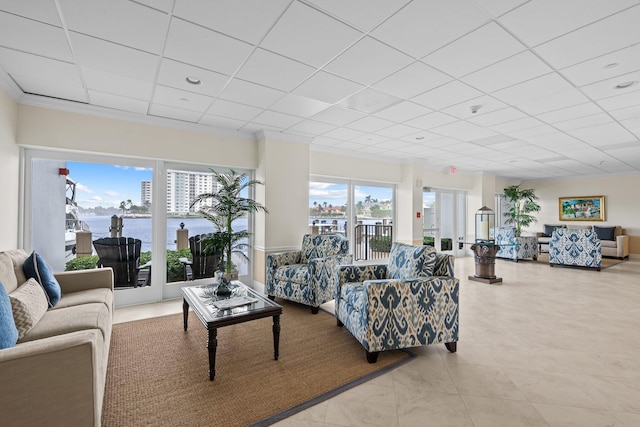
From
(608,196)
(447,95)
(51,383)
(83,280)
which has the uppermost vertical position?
(447,95)

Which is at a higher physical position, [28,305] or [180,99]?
[180,99]

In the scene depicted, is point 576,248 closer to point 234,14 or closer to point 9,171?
point 234,14

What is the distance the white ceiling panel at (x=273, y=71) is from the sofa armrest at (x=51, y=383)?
237cm

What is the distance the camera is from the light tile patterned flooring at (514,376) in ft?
6.33

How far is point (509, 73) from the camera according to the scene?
288cm

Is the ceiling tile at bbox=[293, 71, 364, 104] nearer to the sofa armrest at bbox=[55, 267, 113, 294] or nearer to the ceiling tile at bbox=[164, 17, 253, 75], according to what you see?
the ceiling tile at bbox=[164, 17, 253, 75]

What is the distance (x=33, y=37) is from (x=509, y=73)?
4.03 m

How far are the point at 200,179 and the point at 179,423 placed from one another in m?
3.58

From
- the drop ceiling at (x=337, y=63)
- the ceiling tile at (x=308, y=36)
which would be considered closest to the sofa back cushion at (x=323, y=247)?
the drop ceiling at (x=337, y=63)

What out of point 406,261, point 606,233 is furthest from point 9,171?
point 606,233

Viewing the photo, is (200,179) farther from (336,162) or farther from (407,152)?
(407,152)

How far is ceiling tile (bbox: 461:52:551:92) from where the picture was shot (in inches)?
104

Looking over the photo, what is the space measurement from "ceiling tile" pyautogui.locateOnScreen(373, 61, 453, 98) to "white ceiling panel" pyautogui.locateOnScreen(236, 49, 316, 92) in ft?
2.64

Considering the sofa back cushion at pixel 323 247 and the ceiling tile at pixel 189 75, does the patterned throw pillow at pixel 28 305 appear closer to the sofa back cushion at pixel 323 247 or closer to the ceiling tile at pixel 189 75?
the ceiling tile at pixel 189 75
